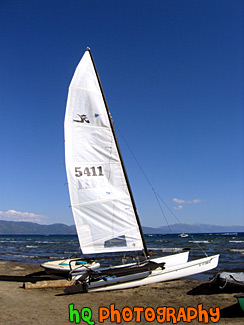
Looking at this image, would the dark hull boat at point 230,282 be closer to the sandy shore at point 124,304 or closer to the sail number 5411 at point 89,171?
the sandy shore at point 124,304

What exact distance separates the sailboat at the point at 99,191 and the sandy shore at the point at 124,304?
2.50 ft

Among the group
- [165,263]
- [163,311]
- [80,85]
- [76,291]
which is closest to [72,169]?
[80,85]

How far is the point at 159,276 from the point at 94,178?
167 inches

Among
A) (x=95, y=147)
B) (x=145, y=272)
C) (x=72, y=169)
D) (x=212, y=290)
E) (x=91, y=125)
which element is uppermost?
(x=91, y=125)

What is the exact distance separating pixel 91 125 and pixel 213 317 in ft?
24.2

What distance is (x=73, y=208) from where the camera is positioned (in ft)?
33.6

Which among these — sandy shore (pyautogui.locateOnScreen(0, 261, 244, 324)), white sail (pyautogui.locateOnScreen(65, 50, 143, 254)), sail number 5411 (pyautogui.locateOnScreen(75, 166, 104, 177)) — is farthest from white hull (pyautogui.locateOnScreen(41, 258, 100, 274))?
sail number 5411 (pyautogui.locateOnScreen(75, 166, 104, 177))

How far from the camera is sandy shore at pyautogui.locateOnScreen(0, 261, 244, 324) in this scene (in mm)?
6617

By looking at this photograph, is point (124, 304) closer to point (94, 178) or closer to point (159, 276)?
point (159, 276)

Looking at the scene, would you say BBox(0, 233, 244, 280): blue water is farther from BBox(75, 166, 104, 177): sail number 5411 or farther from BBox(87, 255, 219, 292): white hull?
BBox(75, 166, 104, 177): sail number 5411

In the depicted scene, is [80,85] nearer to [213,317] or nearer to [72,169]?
[72,169]

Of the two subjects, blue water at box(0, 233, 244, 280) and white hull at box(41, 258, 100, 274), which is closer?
white hull at box(41, 258, 100, 274)

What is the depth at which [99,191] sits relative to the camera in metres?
10.4

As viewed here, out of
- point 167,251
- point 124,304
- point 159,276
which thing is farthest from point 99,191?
point 167,251
